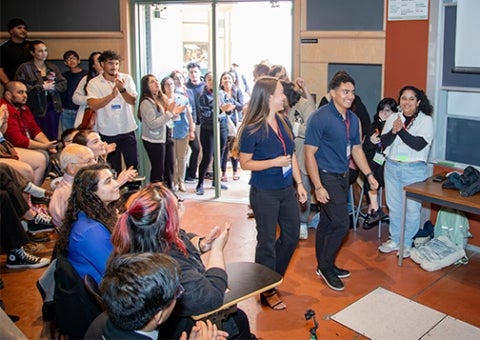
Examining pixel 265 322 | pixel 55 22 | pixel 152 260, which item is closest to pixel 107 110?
pixel 55 22

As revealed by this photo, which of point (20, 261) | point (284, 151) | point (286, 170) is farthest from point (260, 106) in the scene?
point (20, 261)

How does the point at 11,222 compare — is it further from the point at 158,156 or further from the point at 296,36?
the point at 296,36

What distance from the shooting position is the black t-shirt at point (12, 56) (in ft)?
20.2

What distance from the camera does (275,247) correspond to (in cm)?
381

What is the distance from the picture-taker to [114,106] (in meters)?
5.64

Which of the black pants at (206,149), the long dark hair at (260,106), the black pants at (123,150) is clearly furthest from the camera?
the black pants at (206,149)

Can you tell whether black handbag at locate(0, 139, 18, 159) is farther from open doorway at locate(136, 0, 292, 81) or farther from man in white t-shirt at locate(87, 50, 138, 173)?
open doorway at locate(136, 0, 292, 81)

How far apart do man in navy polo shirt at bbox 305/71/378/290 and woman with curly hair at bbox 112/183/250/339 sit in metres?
1.64

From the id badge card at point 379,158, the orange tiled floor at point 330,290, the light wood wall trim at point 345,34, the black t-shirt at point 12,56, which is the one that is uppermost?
the light wood wall trim at point 345,34

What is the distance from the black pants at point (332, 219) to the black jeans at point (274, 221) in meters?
0.39

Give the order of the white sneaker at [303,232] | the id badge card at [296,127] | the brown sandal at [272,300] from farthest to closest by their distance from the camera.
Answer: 1. the white sneaker at [303,232]
2. the id badge card at [296,127]
3. the brown sandal at [272,300]

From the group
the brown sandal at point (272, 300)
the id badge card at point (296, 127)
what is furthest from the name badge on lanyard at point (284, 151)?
the id badge card at point (296, 127)

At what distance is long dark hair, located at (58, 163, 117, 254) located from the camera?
2.77 m

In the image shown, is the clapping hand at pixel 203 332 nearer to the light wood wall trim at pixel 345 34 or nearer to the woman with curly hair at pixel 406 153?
the woman with curly hair at pixel 406 153
